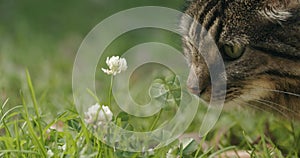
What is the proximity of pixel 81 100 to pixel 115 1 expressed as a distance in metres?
2.53

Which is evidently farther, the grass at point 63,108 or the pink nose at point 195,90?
the pink nose at point 195,90

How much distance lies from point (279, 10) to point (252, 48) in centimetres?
15

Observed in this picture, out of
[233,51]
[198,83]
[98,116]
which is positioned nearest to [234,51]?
[233,51]

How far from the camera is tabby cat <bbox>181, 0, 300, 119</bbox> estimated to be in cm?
208

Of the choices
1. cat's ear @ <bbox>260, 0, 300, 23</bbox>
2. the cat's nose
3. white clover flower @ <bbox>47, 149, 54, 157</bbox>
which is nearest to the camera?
white clover flower @ <bbox>47, 149, 54, 157</bbox>

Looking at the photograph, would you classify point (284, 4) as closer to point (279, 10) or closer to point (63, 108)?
point (279, 10)

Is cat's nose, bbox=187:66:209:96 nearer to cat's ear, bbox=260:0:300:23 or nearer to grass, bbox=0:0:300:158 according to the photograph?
grass, bbox=0:0:300:158

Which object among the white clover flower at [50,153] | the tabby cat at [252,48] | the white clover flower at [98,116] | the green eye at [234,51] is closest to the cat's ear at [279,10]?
the tabby cat at [252,48]

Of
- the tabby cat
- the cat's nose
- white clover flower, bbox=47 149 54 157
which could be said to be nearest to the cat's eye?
the tabby cat

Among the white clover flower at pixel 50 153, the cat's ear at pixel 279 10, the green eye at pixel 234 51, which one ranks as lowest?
the white clover flower at pixel 50 153

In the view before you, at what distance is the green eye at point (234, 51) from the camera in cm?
212

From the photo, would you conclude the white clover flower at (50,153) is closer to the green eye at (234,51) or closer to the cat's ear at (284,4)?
the green eye at (234,51)

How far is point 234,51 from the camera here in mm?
2127

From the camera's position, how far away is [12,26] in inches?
175
